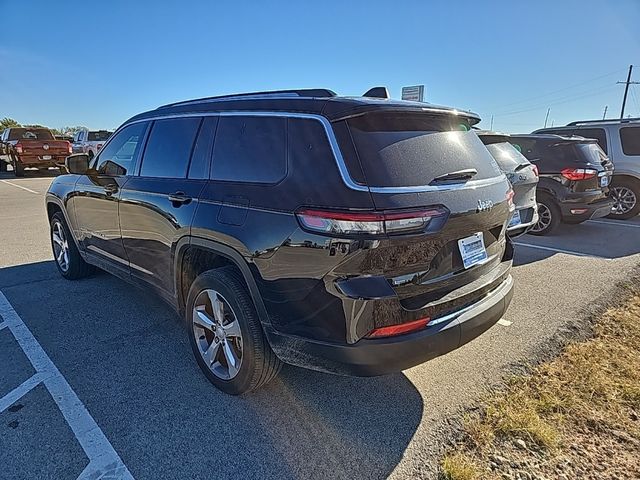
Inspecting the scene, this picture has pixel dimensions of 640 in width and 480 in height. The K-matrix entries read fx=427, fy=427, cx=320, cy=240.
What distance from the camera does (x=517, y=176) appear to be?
5363 mm

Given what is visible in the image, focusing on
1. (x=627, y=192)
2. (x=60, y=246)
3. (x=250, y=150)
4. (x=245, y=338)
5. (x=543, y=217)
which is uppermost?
(x=250, y=150)

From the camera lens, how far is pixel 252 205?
8.02ft

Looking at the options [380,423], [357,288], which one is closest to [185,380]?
[380,423]

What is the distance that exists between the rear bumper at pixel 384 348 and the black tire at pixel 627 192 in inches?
327

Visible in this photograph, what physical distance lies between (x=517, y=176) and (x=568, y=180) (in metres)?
2.13

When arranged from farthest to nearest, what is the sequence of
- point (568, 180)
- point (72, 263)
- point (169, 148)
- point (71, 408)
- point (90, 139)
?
point (90, 139)
point (568, 180)
point (72, 263)
point (169, 148)
point (71, 408)

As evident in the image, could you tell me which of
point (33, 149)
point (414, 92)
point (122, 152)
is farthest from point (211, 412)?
point (33, 149)

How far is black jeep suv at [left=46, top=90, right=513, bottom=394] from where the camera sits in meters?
2.11

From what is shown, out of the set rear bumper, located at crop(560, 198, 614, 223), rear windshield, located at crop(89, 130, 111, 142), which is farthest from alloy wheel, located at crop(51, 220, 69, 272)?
rear windshield, located at crop(89, 130, 111, 142)

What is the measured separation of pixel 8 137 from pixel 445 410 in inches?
881

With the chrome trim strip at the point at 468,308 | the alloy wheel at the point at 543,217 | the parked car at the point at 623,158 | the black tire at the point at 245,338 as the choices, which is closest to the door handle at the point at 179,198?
the black tire at the point at 245,338

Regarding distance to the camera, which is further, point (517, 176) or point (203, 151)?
point (517, 176)

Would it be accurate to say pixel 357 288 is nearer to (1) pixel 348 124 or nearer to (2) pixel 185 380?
(1) pixel 348 124

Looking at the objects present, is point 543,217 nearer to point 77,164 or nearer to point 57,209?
point 77,164
